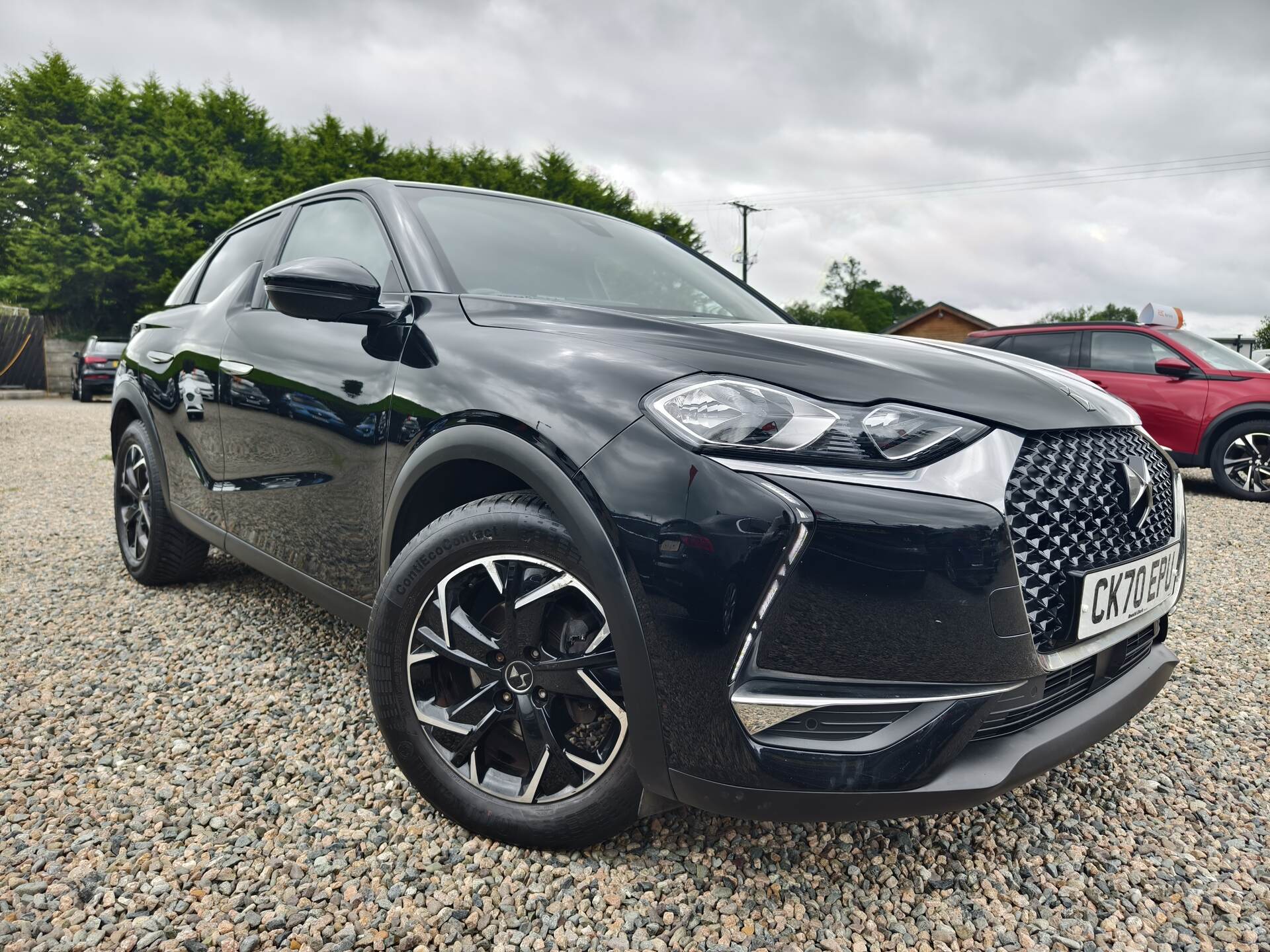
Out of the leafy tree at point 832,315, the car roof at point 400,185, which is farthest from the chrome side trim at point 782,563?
the leafy tree at point 832,315

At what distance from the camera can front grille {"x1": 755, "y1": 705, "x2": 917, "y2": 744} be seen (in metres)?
1.45

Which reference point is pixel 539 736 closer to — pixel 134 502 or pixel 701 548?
pixel 701 548

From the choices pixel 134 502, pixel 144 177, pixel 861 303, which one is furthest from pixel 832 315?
pixel 134 502

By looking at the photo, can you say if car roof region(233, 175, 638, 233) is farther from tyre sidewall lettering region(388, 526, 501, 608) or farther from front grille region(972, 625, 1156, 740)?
front grille region(972, 625, 1156, 740)

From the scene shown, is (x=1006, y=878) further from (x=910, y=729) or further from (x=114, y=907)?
Answer: (x=114, y=907)

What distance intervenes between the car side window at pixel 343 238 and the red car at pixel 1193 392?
6.81 metres

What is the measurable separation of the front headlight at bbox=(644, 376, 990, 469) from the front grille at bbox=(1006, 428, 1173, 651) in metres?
0.15

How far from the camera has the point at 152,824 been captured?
6.35 feet

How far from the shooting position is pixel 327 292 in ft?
6.73

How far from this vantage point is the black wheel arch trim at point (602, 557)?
153 cm

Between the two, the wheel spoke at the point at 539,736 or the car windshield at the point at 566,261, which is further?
the car windshield at the point at 566,261

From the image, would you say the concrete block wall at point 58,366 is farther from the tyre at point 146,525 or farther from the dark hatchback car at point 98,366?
the tyre at point 146,525

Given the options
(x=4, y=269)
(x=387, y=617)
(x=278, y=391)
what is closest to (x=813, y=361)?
(x=387, y=617)

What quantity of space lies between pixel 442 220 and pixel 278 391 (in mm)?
748
